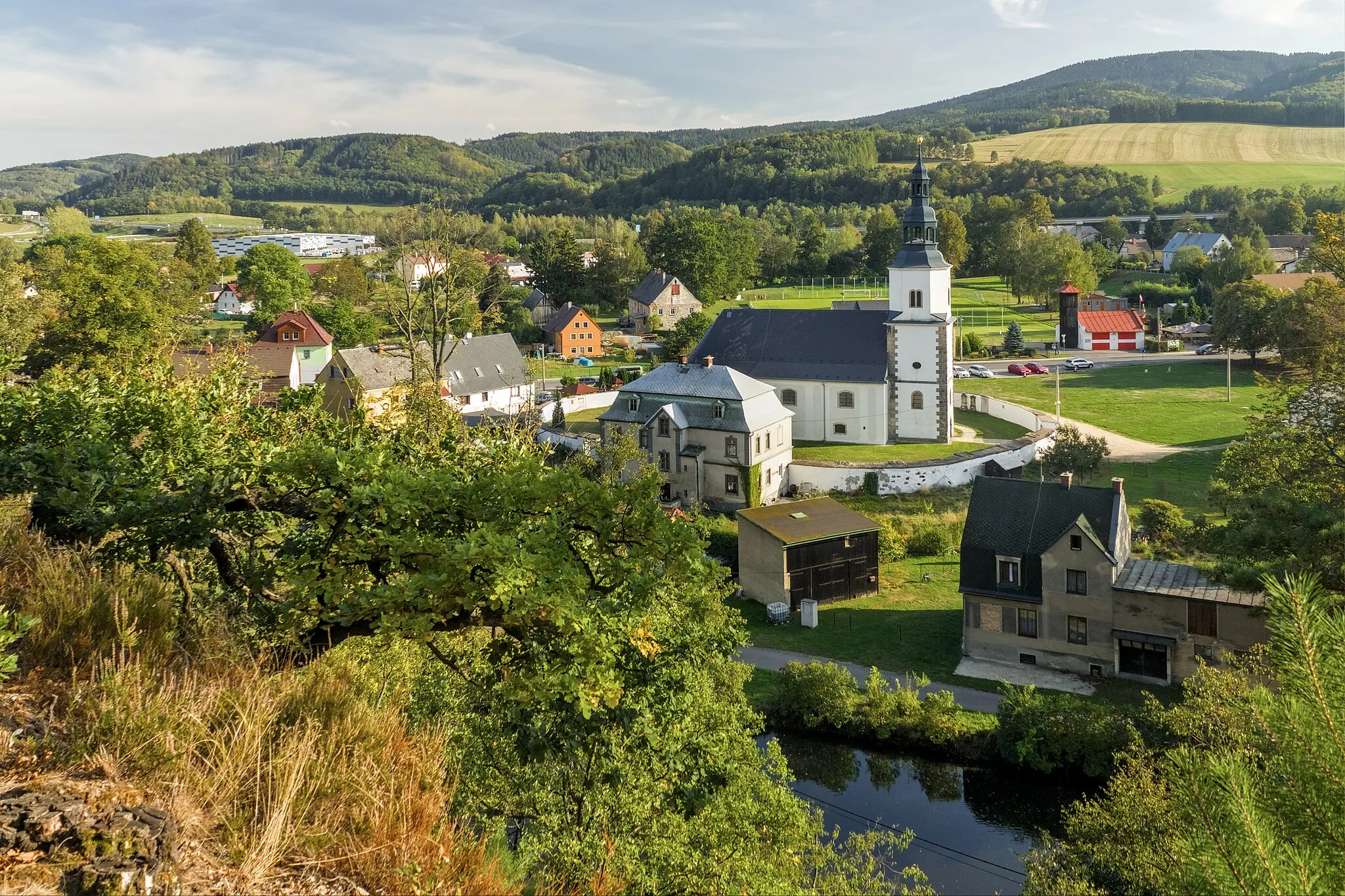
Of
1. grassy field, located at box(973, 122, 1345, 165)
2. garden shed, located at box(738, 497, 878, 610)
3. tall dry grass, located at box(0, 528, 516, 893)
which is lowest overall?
garden shed, located at box(738, 497, 878, 610)

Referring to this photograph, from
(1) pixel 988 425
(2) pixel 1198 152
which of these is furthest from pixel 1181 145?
(1) pixel 988 425

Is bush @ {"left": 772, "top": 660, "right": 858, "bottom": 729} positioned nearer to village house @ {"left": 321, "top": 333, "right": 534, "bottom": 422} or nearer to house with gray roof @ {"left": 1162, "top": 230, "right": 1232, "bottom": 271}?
village house @ {"left": 321, "top": 333, "right": 534, "bottom": 422}

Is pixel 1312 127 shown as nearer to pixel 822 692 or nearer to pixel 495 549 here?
pixel 822 692

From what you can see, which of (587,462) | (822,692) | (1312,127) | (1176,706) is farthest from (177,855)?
(1312,127)

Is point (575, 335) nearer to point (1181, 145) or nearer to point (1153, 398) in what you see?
point (1153, 398)

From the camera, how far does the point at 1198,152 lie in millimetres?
158125

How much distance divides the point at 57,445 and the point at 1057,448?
35.4 metres

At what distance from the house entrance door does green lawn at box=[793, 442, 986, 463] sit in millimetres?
15956

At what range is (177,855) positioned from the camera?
510 cm

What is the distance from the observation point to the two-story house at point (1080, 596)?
23.2m

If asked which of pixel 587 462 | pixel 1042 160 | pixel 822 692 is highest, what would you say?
pixel 1042 160

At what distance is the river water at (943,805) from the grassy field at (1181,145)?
15008 cm

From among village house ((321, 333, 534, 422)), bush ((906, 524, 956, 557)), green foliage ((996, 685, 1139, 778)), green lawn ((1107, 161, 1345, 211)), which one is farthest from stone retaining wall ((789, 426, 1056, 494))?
green lawn ((1107, 161, 1345, 211))

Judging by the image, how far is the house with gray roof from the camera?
330 ft
